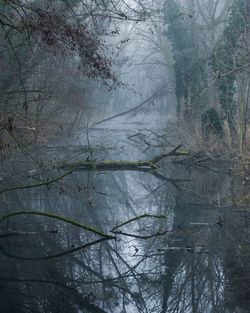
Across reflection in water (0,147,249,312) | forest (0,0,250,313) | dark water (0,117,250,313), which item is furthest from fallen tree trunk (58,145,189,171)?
reflection in water (0,147,249,312)

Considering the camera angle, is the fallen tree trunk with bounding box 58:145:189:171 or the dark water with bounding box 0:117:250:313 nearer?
the dark water with bounding box 0:117:250:313

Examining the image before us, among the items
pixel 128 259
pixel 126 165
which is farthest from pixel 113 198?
pixel 128 259

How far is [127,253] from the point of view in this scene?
32.2ft

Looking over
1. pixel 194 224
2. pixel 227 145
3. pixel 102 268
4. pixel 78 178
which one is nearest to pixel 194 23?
pixel 227 145

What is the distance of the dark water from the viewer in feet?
25.5

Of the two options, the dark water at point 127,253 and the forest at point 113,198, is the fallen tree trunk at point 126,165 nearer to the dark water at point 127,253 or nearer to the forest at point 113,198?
the forest at point 113,198

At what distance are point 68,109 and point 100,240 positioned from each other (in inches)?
687

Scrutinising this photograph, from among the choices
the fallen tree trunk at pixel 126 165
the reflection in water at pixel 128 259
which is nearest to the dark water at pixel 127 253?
the reflection in water at pixel 128 259

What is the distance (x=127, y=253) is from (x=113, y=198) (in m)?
5.69

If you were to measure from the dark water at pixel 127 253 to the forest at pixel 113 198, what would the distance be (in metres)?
0.03

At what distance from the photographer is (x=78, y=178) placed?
58.7ft

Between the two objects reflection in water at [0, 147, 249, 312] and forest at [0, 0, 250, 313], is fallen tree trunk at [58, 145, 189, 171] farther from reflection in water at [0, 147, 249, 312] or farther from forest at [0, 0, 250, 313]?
reflection in water at [0, 147, 249, 312]

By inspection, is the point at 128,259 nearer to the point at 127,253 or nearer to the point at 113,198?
the point at 127,253

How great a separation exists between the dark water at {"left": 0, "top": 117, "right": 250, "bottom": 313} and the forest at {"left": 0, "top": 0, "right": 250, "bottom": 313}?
30mm
